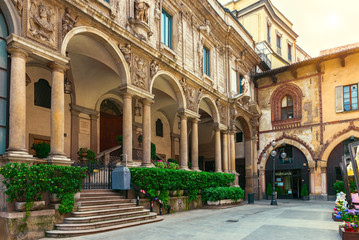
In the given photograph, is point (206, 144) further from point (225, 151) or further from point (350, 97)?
point (350, 97)

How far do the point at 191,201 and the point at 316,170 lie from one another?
1231cm

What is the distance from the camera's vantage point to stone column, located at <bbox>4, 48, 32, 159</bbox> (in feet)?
29.5

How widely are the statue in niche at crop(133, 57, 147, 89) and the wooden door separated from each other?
5346 millimetres

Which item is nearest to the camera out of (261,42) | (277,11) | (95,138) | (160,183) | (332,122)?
(160,183)

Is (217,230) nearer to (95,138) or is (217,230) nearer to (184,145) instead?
(184,145)

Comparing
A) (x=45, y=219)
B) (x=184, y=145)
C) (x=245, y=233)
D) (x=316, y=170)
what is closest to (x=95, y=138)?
(x=184, y=145)

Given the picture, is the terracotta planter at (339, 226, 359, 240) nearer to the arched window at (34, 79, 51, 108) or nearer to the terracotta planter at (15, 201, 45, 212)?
the terracotta planter at (15, 201, 45, 212)

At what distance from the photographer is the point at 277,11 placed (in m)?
34.3

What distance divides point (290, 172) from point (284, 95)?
6.28 meters

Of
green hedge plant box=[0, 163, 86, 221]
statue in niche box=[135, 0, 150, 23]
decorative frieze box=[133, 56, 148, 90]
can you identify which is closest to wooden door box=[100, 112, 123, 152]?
decorative frieze box=[133, 56, 148, 90]

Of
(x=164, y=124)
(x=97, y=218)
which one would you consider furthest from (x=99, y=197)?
(x=164, y=124)

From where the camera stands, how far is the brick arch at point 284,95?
25.6 metres

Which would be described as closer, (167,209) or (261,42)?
(167,209)

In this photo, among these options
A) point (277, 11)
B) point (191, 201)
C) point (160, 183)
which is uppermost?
point (277, 11)
